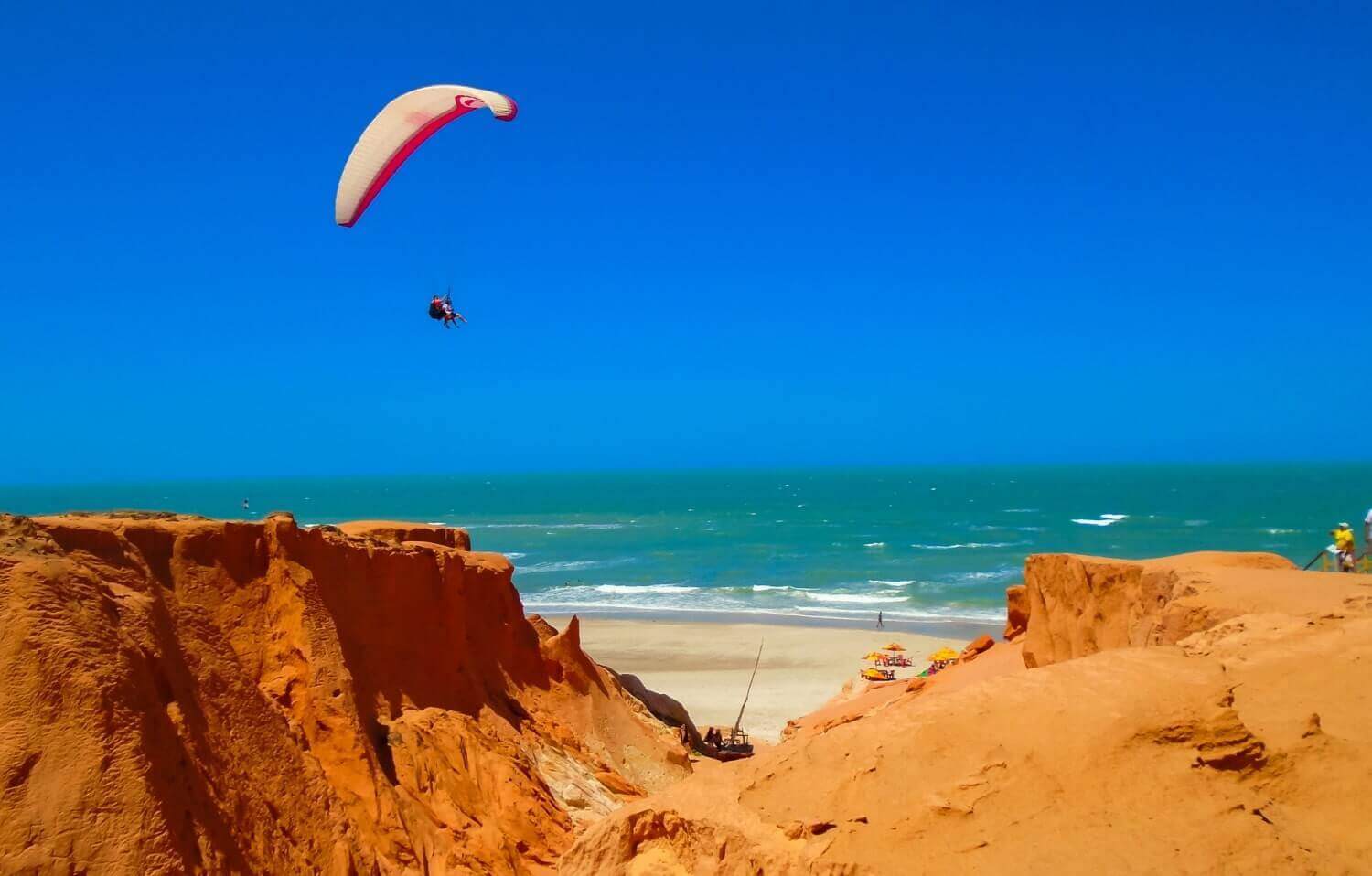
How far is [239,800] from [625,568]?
4819cm

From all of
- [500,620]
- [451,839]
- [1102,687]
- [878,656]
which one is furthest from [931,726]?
[878,656]

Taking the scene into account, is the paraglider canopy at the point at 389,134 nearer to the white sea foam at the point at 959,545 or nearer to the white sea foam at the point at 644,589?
the white sea foam at the point at 644,589

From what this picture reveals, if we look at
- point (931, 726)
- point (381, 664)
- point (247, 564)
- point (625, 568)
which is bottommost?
point (625, 568)

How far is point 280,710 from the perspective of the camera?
8.25 m

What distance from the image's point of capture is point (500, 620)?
45.1 feet

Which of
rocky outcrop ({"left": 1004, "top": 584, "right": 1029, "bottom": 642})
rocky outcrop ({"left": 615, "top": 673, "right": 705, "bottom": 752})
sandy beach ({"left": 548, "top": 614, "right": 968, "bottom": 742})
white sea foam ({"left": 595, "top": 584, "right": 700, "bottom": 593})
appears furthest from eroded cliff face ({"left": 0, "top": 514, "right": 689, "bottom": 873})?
white sea foam ({"left": 595, "top": 584, "right": 700, "bottom": 593})

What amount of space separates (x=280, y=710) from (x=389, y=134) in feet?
41.8

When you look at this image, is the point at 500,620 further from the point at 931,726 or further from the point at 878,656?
the point at 878,656

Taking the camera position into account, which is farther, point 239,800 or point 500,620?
point 500,620

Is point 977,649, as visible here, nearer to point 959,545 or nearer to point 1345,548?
point 1345,548

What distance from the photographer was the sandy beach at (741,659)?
82.7 feet

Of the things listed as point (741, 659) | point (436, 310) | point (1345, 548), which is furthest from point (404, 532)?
point (741, 659)

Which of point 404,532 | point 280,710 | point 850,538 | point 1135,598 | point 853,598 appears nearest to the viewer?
point 280,710

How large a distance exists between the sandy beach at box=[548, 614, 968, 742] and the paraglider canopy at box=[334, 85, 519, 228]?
1434 cm
